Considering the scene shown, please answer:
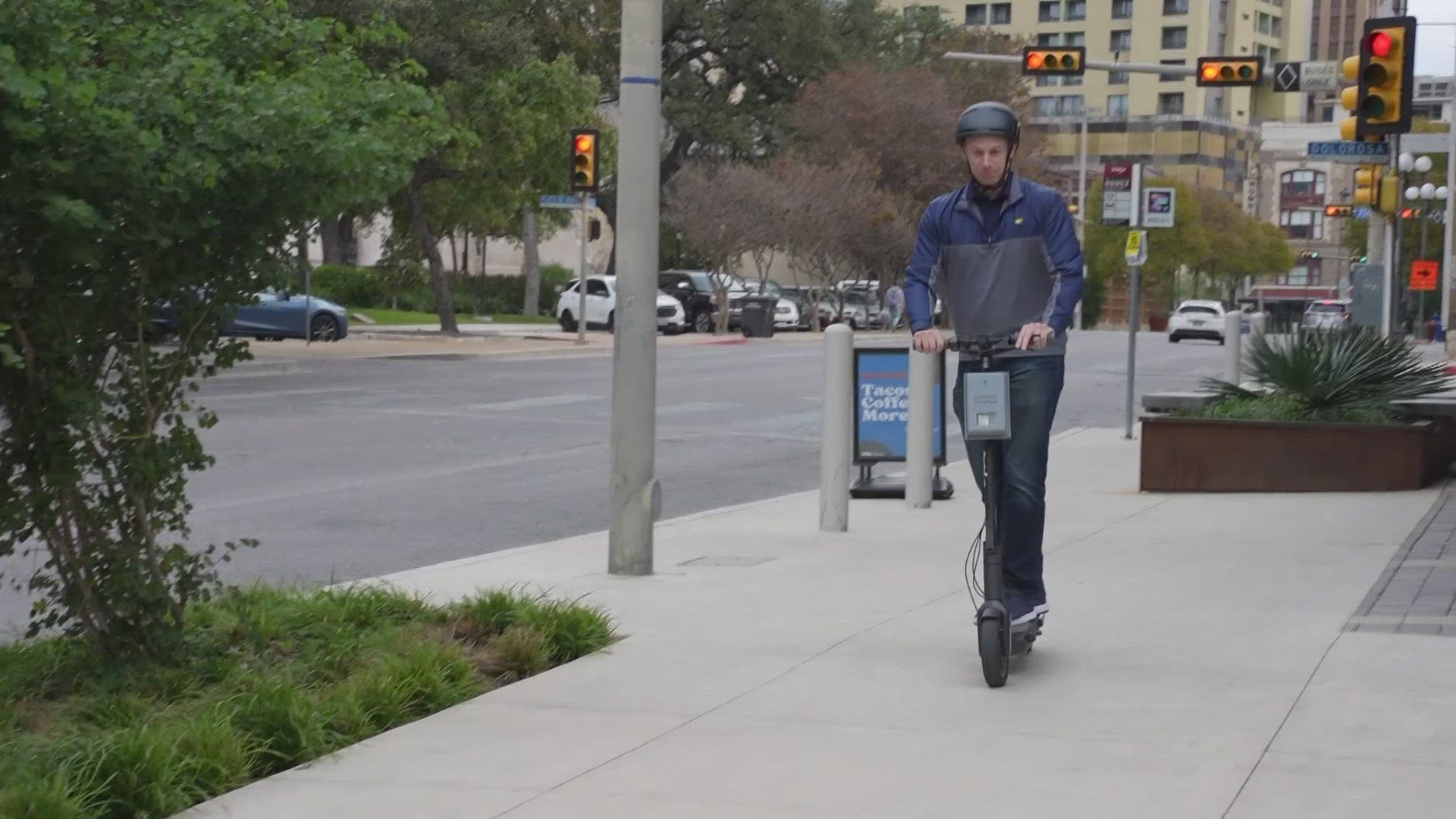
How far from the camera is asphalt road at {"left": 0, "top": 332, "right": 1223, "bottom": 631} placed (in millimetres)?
11281

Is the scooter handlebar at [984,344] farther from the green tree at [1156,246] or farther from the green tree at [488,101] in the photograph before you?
the green tree at [1156,246]

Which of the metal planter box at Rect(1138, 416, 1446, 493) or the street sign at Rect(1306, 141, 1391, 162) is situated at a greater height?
the street sign at Rect(1306, 141, 1391, 162)

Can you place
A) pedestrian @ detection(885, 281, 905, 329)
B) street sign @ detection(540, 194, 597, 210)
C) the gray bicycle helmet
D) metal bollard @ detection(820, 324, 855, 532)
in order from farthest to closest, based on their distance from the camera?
pedestrian @ detection(885, 281, 905, 329), street sign @ detection(540, 194, 597, 210), metal bollard @ detection(820, 324, 855, 532), the gray bicycle helmet

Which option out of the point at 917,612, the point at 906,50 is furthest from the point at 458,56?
the point at 906,50

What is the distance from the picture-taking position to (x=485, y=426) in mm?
19219

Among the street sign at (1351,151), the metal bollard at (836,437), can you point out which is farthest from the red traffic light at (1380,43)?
the metal bollard at (836,437)

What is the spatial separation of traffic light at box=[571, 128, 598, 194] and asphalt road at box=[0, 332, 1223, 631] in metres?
3.39

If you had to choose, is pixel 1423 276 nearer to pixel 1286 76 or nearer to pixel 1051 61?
pixel 1286 76

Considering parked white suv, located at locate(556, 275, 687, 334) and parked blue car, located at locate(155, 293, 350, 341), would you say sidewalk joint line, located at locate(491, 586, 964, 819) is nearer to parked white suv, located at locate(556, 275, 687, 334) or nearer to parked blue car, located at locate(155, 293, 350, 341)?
parked blue car, located at locate(155, 293, 350, 341)

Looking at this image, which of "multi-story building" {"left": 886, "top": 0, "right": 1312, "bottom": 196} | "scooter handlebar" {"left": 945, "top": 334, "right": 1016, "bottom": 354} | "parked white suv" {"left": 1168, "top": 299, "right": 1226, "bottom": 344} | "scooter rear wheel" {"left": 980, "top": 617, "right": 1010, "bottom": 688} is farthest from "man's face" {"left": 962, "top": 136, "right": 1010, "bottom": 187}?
"multi-story building" {"left": 886, "top": 0, "right": 1312, "bottom": 196}

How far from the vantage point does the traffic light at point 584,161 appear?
3281cm

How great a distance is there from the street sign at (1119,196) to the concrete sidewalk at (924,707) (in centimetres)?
886

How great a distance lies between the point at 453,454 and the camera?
16.4 metres

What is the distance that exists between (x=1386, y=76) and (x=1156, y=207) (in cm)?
388
